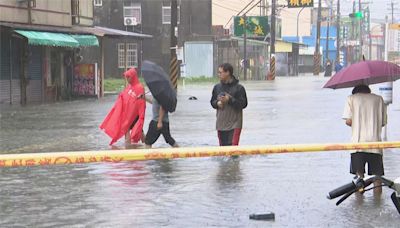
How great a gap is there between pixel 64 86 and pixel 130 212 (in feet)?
69.6

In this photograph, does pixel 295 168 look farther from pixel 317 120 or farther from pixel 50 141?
pixel 317 120

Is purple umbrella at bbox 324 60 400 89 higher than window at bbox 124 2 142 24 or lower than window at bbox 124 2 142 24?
lower

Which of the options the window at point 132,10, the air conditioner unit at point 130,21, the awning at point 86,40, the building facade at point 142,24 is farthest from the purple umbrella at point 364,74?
the window at point 132,10

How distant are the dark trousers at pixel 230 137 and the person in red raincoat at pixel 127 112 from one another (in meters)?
2.44

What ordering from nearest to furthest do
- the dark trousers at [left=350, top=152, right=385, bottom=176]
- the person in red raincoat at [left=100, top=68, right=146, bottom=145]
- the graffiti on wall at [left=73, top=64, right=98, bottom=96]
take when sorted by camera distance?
the dark trousers at [left=350, top=152, right=385, bottom=176], the person in red raincoat at [left=100, top=68, right=146, bottom=145], the graffiti on wall at [left=73, top=64, right=98, bottom=96]

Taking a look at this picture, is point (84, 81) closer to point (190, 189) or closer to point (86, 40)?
point (86, 40)

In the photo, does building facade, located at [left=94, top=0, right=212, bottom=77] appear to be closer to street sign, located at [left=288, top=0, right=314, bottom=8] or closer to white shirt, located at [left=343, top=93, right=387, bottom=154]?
street sign, located at [left=288, top=0, right=314, bottom=8]

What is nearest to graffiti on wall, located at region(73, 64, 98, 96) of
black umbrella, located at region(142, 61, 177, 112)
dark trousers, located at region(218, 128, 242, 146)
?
black umbrella, located at region(142, 61, 177, 112)

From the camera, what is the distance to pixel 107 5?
54.1 metres

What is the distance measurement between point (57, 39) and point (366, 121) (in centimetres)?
1754

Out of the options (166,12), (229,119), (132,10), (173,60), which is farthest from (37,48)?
(166,12)

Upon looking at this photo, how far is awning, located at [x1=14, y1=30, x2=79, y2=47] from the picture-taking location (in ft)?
71.8

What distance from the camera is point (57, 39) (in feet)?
76.6

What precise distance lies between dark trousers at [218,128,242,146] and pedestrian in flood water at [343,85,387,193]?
2649 millimetres
